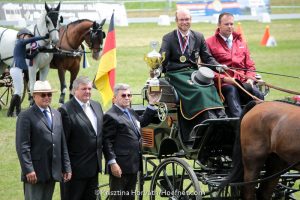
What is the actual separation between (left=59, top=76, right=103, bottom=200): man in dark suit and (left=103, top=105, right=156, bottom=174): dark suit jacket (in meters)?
0.13

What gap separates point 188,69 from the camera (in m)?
9.23

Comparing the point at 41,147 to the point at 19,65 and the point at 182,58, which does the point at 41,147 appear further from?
the point at 19,65

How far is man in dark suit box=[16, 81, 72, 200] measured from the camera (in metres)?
7.77

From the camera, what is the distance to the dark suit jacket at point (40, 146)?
7762 millimetres

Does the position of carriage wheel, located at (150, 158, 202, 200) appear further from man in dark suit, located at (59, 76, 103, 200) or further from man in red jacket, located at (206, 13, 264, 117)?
man in red jacket, located at (206, 13, 264, 117)

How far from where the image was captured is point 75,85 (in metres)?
8.26

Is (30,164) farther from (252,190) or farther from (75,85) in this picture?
(252,190)

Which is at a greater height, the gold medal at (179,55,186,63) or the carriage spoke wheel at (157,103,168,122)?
the gold medal at (179,55,186,63)

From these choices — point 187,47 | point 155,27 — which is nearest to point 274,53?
point 155,27

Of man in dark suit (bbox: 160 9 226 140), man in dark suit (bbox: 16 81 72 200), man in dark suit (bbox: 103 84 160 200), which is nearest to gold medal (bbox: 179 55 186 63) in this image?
man in dark suit (bbox: 160 9 226 140)

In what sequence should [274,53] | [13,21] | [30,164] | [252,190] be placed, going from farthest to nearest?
[13,21], [274,53], [252,190], [30,164]

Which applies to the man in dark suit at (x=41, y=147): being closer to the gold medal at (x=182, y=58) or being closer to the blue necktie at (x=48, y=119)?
the blue necktie at (x=48, y=119)

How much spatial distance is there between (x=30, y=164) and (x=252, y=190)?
2.28 metres

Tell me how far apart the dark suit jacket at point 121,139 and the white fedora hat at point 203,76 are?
919 millimetres
